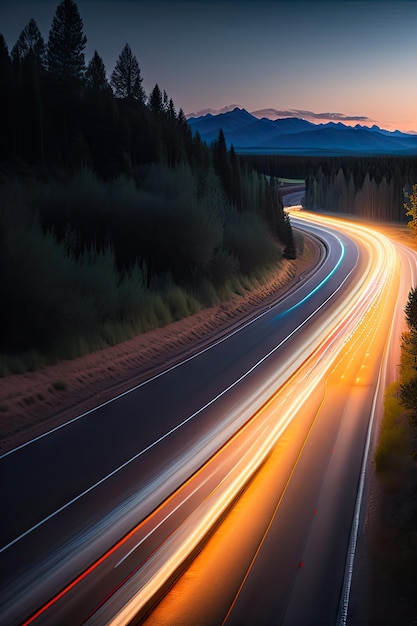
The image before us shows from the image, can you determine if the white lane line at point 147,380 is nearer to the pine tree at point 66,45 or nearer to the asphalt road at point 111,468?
the asphalt road at point 111,468

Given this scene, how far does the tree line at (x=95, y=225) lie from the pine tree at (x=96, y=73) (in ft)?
8.49

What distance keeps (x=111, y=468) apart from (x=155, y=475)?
0.87 meters

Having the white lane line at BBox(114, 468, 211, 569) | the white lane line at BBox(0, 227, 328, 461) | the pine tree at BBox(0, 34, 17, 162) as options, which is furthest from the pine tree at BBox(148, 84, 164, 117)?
the white lane line at BBox(114, 468, 211, 569)

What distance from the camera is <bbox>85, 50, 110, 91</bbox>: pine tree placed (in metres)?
72.8

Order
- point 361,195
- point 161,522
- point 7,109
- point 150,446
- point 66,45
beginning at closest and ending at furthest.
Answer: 1. point 161,522
2. point 150,446
3. point 7,109
4. point 66,45
5. point 361,195

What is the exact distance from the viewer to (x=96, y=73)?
75.5 m

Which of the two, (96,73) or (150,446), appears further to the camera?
(96,73)

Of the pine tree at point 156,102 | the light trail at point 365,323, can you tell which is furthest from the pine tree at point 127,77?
the light trail at point 365,323

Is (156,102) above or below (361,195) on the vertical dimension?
above

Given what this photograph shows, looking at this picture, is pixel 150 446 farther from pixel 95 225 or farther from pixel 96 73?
pixel 96 73

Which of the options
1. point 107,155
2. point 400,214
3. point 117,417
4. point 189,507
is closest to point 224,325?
point 117,417

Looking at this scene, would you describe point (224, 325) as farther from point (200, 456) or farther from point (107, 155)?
point (107, 155)

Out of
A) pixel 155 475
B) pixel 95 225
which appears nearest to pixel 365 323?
pixel 95 225

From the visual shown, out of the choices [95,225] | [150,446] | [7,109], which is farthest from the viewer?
[7,109]
